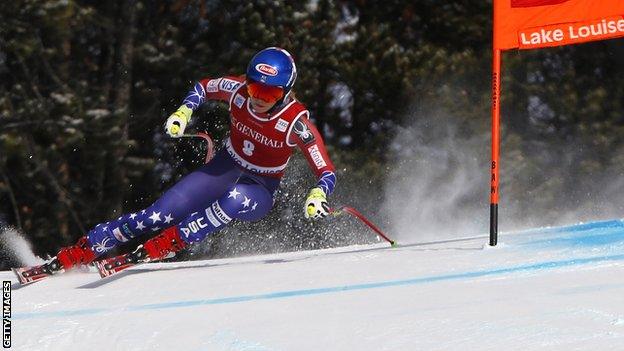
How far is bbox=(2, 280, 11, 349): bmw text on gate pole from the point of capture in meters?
4.46

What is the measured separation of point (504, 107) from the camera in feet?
54.2

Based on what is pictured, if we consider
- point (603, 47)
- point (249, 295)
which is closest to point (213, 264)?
point (249, 295)

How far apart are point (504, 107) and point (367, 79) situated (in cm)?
265

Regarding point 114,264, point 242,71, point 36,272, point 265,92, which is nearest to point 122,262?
point 114,264

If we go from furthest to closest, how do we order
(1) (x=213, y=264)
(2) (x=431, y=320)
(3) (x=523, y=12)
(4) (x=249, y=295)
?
(1) (x=213, y=264)
(3) (x=523, y=12)
(4) (x=249, y=295)
(2) (x=431, y=320)

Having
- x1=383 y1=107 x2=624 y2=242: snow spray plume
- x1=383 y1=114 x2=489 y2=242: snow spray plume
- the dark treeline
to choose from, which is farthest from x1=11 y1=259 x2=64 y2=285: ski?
x1=383 y1=107 x2=624 y2=242: snow spray plume

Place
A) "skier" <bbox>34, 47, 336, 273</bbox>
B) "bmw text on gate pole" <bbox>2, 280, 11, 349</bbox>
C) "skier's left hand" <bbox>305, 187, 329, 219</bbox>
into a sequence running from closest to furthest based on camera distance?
"bmw text on gate pole" <bbox>2, 280, 11, 349</bbox> < "skier's left hand" <bbox>305, 187, 329, 219</bbox> < "skier" <bbox>34, 47, 336, 273</bbox>

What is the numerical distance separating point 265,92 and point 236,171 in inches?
29.7

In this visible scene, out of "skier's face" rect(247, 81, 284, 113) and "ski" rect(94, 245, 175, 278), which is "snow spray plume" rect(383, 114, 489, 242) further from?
"ski" rect(94, 245, 175, 278)

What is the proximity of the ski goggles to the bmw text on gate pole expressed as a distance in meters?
1.85

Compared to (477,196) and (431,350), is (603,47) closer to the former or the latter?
(477,196)

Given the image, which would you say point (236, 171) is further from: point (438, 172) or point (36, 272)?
point (438, 172)

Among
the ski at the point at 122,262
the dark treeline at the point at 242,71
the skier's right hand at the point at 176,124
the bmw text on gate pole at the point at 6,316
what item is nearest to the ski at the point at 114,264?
the ski at the point at 122,262

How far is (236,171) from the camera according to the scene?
6699 mm
